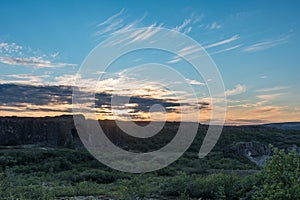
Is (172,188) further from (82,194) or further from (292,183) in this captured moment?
(292,183)

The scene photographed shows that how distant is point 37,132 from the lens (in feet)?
140

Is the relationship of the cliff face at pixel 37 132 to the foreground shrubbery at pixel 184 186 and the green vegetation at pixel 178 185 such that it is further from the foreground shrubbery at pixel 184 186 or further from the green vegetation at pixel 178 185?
the foreground shrubbery at pixel 184 186

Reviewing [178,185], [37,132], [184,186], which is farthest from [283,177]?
[37,132]

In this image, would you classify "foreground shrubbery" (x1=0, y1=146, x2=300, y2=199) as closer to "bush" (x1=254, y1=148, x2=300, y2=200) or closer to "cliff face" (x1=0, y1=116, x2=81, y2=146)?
"bush" (x1=254, y1=148, x2=300, y2=200)

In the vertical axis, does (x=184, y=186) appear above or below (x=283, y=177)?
below

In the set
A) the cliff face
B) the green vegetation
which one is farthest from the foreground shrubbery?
the cliff face

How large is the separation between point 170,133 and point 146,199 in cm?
4734

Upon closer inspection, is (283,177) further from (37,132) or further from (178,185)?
(37,132)

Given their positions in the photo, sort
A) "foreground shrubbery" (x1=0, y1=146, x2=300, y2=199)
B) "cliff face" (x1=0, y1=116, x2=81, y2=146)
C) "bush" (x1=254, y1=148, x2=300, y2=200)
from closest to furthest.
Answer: "bush" (x1=254, y1=148, x2=300, y2=200) → "foreground shrubbery" (x1=0, y1=146, x2=300, y2=199) → "cliff face" (x1=0, y1=116, x2=81, y2=146)

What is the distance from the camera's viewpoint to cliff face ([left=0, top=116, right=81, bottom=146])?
41.1 meters

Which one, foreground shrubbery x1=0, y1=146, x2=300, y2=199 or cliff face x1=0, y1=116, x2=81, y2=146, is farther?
cliff face x1=0, y1=116, x2=81, y2=146

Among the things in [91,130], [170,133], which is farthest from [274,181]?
[170,133]

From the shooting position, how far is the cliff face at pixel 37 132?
4112 cm

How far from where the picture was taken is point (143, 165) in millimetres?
24891
